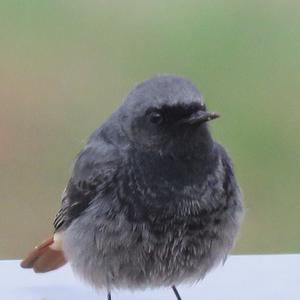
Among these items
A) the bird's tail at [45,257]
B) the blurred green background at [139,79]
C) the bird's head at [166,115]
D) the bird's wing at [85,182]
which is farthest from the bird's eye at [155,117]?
the blurred green background at [139,79]

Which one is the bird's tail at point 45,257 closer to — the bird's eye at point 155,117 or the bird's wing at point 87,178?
the bird's wing at point 87,178

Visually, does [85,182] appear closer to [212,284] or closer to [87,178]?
[87,178]

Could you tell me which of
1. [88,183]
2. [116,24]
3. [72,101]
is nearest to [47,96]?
[72,101]

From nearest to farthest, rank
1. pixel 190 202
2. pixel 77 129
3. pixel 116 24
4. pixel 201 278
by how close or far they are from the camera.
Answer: pixel 190 202
pixel 201 278
pixel 77 129
pixel 116 24

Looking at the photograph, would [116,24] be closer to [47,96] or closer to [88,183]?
[47,96]

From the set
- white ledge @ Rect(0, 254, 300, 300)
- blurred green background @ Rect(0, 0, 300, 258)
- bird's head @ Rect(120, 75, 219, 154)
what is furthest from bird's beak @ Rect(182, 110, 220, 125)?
blurred green background @ Rect(0, 0, 300, 258)

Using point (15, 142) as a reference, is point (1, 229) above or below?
below
